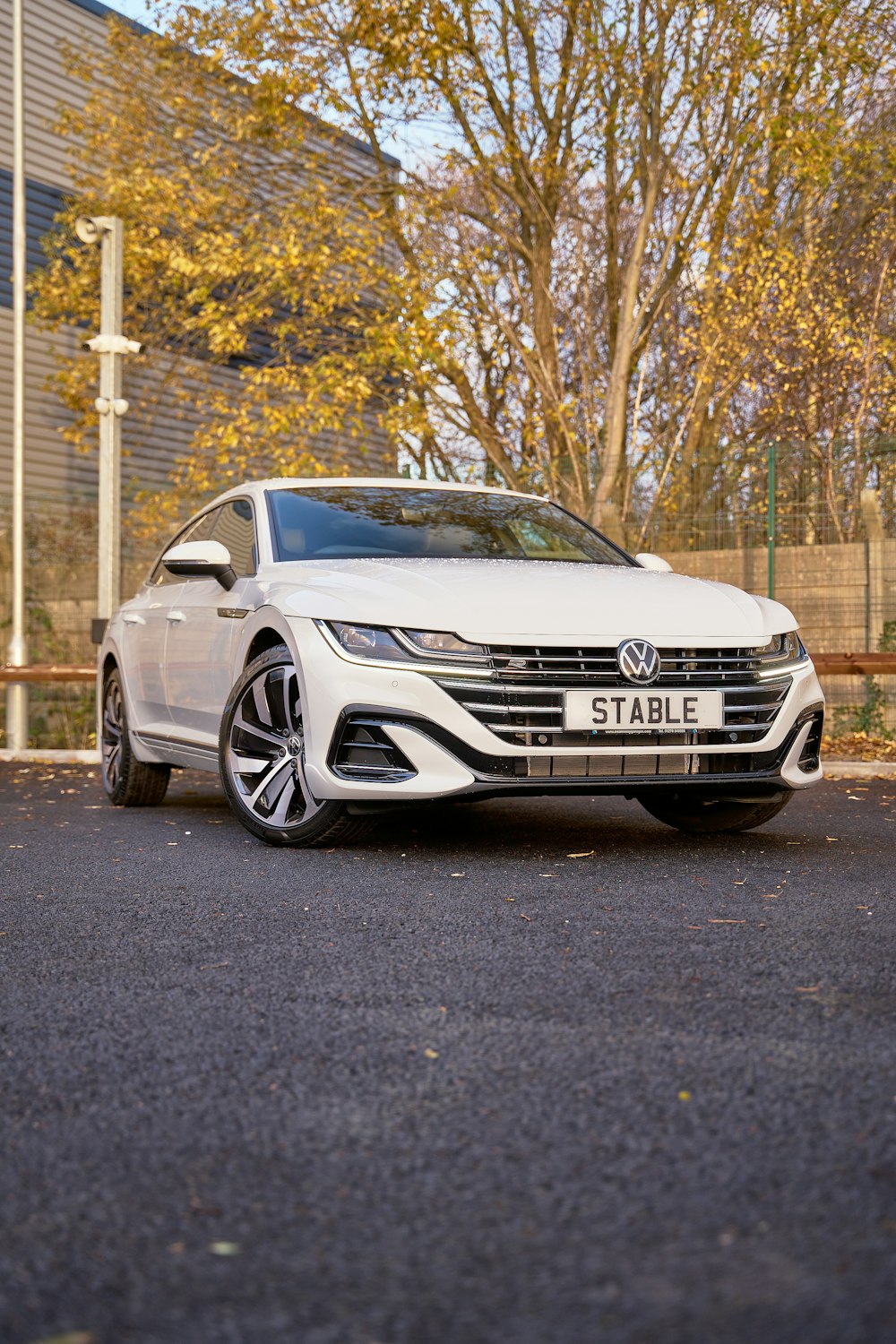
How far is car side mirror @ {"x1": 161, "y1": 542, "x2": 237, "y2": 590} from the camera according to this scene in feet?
22.2

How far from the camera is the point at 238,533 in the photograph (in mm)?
7266

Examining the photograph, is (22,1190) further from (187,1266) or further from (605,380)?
(605,380)

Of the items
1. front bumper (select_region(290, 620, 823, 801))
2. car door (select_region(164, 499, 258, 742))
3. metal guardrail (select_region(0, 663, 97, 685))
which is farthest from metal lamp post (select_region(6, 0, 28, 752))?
front bumper (select_region(290, 620, 823, 801))

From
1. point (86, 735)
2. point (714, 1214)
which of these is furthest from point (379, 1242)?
point (86, 735)

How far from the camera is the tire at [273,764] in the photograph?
19.6 feet

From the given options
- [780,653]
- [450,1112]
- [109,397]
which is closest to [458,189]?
[109,397]

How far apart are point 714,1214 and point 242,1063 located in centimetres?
110

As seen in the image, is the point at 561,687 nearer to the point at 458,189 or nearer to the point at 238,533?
the point at 238,533

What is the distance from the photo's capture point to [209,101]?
15883 millimetres

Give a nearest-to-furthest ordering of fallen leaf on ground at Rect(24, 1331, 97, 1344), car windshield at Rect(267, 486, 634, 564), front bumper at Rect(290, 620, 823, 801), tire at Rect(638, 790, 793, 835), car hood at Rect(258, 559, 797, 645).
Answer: fallen leaf on ground at Rect(24, 1331, 97, 1344)
front bumper at Rect(290, 620, 823, 801)
car hood at Rect(258, 559, 797, 645)
tire at Rect(638, 790, 793, 835)
car windshield at Rect(267, 486, 634, 564)

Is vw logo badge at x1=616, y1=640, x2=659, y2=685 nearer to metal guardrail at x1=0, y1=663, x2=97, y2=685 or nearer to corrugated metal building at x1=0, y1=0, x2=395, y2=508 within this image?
metal guardrail at x1=0, y1=663, x2=97, y2=685

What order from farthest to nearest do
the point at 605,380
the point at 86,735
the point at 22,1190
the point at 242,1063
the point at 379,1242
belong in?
the point at 605,380
the point at 86,735
the point at 242,1063
the point at 22,1190
the point at 379,1242

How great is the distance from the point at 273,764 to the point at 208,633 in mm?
A: 1090

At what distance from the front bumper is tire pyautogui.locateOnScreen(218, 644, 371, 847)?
0.67ft
